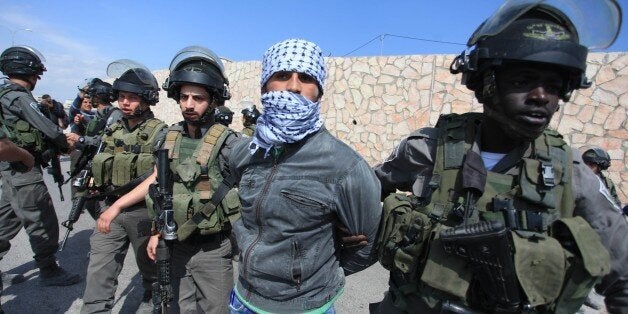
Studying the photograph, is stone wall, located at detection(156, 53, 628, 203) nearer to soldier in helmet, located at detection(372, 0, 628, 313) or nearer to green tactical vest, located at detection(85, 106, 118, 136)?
soldier in helmet, located at detection(372, 0, 628, 313)

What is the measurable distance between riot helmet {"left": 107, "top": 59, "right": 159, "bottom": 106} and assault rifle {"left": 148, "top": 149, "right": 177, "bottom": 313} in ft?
3.92

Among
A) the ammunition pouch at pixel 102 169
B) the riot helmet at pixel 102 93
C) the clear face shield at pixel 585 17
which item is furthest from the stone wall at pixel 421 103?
the ammunition pouch at pixel 102 169

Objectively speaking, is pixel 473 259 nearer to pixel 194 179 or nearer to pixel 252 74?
pixel 194 179

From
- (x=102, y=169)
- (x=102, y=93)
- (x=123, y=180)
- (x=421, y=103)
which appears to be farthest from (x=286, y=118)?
(x=421, y=103)

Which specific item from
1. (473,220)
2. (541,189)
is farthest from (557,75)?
(473,220)

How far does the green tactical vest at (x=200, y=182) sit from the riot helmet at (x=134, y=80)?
1.00 metres

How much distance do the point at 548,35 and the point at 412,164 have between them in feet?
2.30

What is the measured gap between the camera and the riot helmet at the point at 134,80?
3.06 m

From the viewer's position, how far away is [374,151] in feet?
30.5

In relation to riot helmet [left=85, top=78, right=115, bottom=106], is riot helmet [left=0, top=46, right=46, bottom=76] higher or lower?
higher

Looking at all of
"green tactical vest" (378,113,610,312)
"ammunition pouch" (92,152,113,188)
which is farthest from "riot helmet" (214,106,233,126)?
"green tactical vest" (378,113,610,312)

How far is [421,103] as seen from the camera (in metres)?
8.34

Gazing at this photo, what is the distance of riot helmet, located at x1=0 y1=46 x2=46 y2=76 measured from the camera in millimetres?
3543

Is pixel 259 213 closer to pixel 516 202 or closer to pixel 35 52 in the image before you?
pixel 516 202
